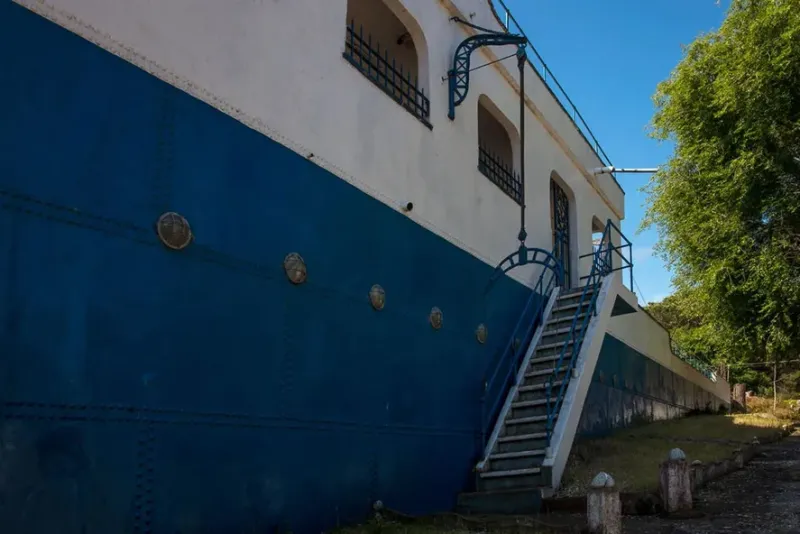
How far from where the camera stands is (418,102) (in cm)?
902

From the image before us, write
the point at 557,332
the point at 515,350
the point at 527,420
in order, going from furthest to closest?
1. the point at 557,332
2. the point at 515,350
3. the point at 527,420

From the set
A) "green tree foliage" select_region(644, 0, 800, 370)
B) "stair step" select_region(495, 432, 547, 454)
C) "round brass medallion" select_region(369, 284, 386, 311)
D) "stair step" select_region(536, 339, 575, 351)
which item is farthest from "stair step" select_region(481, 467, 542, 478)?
"green tree foliage" select_region(644, 0, 800, 370)

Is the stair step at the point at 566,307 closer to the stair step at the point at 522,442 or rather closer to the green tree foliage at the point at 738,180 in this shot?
the stair step at the point at 522,442

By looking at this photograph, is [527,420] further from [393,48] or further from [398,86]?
[393,48]

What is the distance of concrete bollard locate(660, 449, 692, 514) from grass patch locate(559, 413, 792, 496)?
44cm

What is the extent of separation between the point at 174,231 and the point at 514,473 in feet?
17.8

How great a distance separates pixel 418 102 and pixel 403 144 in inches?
44.6

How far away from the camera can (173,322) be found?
15.8 ft

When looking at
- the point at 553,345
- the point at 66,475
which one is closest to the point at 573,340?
the point at 553,345

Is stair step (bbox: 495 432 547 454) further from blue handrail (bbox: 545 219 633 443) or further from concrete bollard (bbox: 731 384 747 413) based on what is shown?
concrete bollard (bbox: 731 384 747 413)

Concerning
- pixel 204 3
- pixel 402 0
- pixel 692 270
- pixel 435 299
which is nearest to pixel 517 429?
pixel 435 299

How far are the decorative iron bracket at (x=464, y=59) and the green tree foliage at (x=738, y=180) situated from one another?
638 centimetres

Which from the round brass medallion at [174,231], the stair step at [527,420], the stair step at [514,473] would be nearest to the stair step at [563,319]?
the stair step at [527,420]

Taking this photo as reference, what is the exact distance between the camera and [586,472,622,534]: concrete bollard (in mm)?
6055
